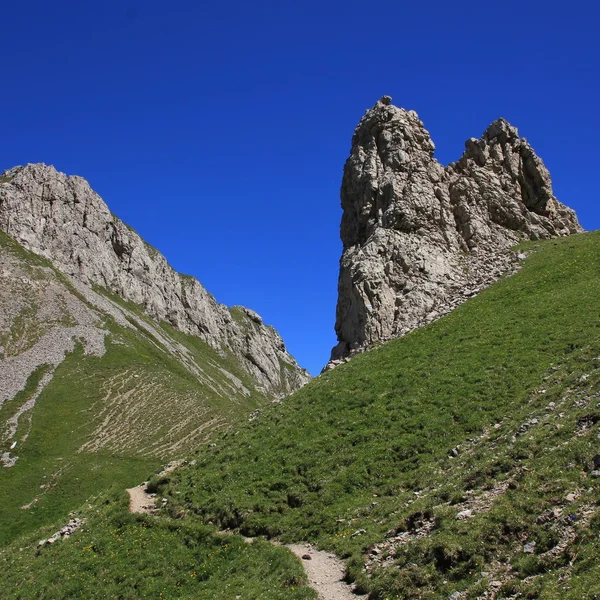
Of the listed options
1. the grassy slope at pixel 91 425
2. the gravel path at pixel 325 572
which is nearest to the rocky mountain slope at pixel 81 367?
the grassy slope at pixel 91 425

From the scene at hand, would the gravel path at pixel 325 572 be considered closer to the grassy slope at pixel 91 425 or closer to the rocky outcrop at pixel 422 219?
the grassy slope at pixel 91 425

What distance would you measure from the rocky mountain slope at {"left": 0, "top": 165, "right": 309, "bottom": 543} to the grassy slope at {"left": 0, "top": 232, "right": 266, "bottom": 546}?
20 centimetres

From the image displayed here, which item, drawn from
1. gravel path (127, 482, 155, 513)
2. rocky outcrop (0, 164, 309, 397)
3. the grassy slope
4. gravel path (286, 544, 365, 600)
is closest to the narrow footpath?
gravel path (286, 544, 365, 600)

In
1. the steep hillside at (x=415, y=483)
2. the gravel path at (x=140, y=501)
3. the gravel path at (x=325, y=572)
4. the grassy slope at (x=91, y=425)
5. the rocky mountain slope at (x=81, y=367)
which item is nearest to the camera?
the steep hillside at (x=415, y=483)

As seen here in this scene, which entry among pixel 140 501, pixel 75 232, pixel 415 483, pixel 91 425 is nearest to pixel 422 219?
pixel 415 483

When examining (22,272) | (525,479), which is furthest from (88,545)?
(22,272)

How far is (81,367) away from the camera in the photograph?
100 metres

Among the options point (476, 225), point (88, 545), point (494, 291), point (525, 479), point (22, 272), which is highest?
point (22, 272)

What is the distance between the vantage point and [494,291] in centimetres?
4931

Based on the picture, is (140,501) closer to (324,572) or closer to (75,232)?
(324,572)

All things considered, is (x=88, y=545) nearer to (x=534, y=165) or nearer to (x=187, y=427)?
(x=187, y=427)

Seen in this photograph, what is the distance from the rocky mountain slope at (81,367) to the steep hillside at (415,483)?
30506 mm

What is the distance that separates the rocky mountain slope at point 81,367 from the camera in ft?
212

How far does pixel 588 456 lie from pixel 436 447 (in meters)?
10.4
